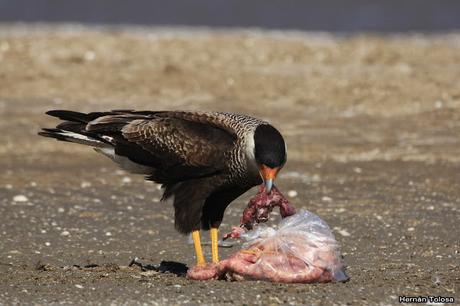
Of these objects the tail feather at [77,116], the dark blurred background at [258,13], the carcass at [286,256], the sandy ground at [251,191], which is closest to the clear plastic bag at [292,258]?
the carcass at [286,256]

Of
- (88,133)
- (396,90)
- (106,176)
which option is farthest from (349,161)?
(88,133)

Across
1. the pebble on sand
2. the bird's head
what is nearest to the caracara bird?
the bird's head

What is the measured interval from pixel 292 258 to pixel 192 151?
1.00m

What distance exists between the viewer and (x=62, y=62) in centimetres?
1973

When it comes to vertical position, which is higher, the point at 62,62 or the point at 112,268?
the point at 62,62

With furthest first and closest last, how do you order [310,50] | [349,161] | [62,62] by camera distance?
[310,50], [62,62], [349,161]

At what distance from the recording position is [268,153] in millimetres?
7707

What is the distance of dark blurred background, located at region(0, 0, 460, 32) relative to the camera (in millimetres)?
29781

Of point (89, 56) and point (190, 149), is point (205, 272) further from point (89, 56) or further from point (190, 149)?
point (89, 56)

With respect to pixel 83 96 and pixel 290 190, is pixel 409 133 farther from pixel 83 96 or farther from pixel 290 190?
pixel 83 96

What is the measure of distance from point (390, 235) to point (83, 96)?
8159 millimetres

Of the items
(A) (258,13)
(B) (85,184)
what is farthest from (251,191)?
(A) (258,13)

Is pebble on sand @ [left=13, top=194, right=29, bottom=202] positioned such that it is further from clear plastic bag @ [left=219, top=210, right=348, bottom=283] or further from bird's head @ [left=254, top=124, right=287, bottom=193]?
bird's head @ [left=254, top=124, right=287, bottom=193]

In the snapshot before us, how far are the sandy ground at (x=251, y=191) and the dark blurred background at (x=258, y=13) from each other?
4369mm
